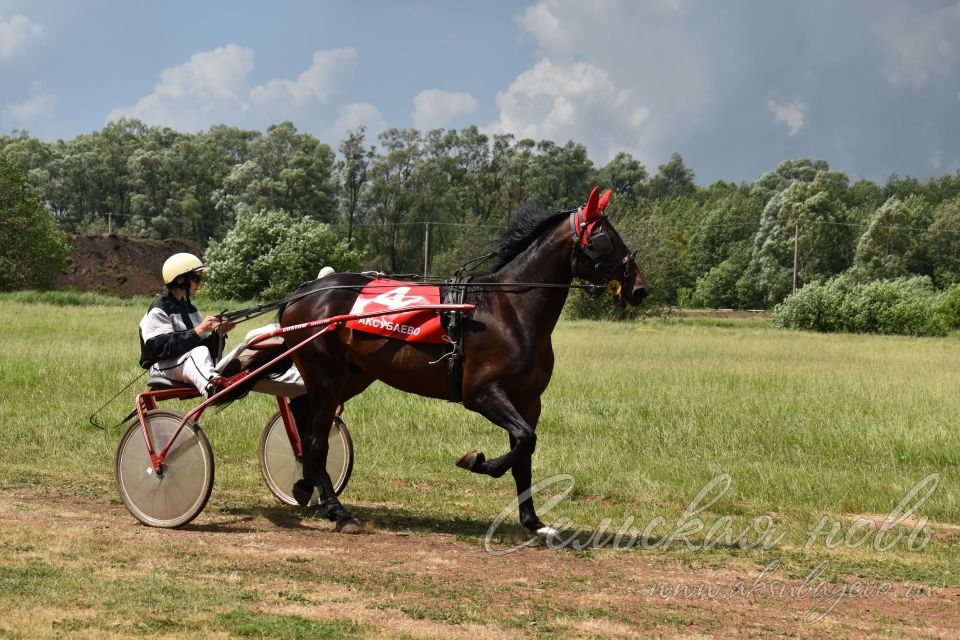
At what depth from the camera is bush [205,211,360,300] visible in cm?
4331

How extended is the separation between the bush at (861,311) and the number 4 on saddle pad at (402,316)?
115 ft

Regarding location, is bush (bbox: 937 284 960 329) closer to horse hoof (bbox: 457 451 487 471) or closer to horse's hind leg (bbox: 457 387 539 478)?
horse's hind leg (bbox: 457 387 539 478)

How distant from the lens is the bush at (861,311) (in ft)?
128

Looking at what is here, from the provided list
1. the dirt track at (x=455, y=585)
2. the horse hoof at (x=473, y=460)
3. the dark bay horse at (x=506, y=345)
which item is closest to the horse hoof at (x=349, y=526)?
the dark bay horse at (x=506, y=345)

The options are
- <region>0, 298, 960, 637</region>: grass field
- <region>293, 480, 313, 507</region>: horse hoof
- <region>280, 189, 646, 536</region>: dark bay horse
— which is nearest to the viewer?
<region>0, 298, 960, 637</region>: grass field

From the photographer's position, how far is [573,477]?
9633 millimetres

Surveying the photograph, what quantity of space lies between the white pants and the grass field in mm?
1137

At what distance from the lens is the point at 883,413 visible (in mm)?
13516

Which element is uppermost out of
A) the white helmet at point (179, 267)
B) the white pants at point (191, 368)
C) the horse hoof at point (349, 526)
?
the white helmet at point (179, 267)

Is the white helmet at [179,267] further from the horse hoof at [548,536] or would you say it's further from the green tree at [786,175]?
the green tree at [786,175]

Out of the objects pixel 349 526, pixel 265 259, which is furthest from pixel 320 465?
pixel 265 259

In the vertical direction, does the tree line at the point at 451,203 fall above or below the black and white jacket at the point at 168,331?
above

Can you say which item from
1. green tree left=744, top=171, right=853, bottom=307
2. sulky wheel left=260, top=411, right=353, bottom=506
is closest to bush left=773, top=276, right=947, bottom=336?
green tree left=744, top=171, right=853, bottom=307

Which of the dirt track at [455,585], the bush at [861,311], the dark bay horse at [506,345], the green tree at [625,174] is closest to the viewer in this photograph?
the dirt track at [455,585]
